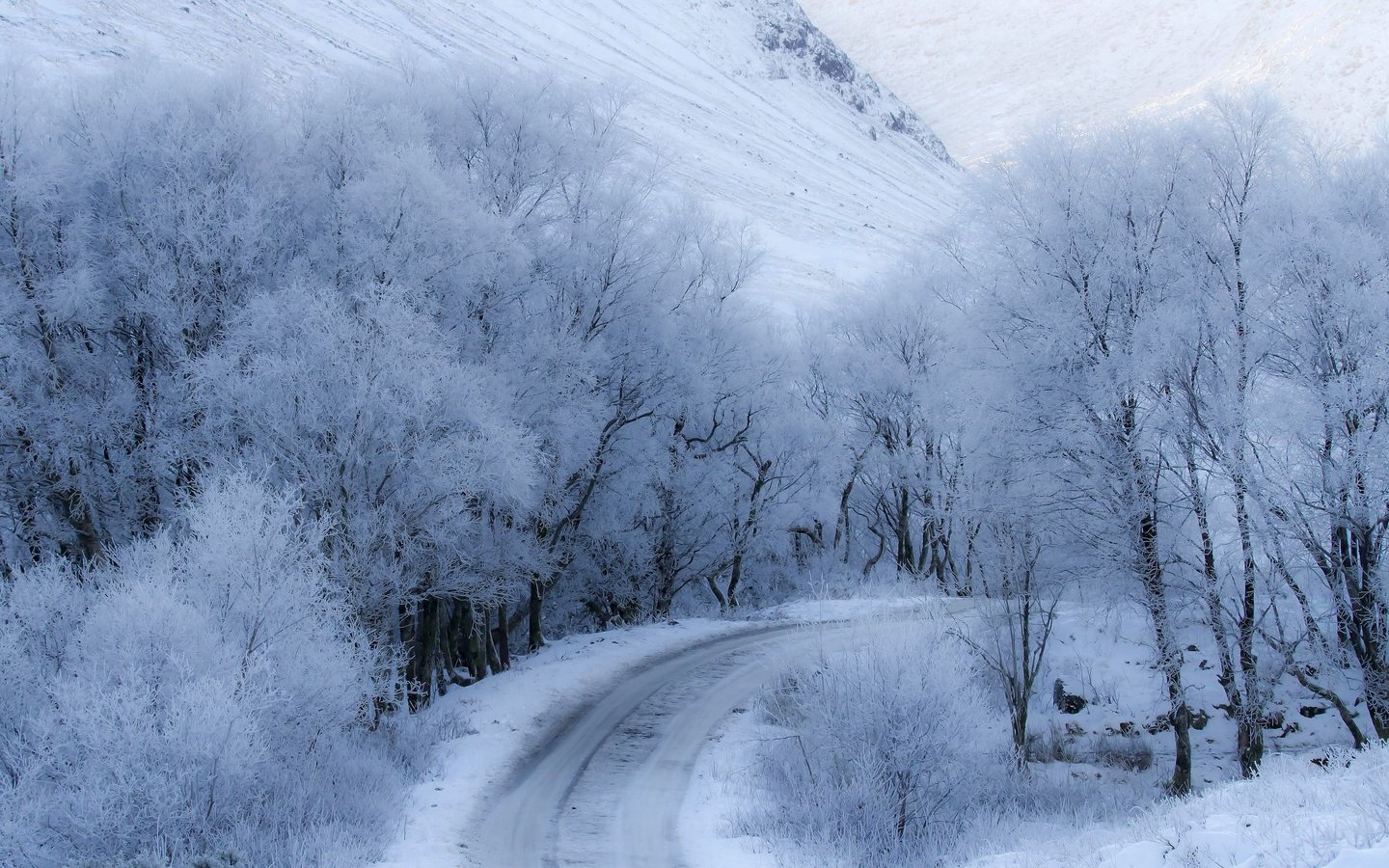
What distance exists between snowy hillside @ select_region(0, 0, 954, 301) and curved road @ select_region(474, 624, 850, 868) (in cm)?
1329

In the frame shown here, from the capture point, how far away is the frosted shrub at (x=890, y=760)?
10859mm

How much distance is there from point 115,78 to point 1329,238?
21.7 m

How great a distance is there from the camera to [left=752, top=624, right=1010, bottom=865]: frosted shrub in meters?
10.9

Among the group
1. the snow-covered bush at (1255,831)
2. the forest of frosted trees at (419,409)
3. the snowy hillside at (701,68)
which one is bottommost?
the snow-covered bush at (1255,831)

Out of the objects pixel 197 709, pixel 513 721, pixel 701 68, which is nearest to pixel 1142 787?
pixel 513 721

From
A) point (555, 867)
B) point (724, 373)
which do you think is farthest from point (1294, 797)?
point (724, 373)

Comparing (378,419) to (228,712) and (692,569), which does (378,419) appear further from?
(692,569)

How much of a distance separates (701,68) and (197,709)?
12426 cm

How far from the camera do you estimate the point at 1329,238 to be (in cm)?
1429

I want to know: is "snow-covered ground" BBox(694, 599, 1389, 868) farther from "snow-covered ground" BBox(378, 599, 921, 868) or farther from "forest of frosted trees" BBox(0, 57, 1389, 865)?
"forest of frosted trees" BBox(0, 57, 1389, 865)

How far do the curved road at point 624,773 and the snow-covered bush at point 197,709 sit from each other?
5.68 feet

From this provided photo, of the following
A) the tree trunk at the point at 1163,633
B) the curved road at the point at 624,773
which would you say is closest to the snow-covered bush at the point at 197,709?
the curved road at the point at 624,773

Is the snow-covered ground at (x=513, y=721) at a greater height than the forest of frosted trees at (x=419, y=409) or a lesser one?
lesser

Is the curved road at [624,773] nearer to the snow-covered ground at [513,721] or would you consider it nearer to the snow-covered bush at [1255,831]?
the snow-covered ground at [513,721]
